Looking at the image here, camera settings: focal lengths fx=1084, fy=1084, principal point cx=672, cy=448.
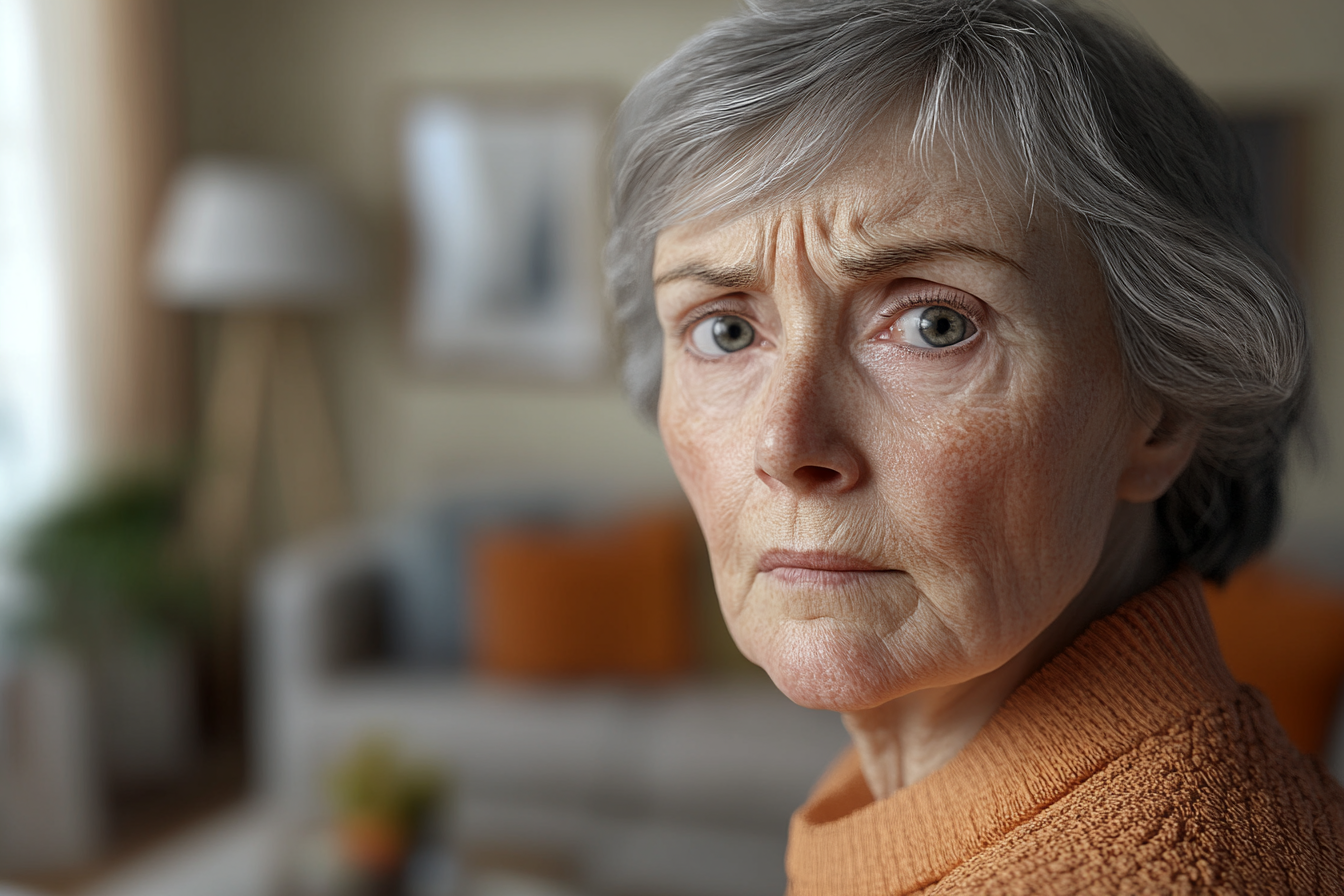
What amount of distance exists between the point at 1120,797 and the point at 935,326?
0.74 feet

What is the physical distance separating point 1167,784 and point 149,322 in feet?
12.4

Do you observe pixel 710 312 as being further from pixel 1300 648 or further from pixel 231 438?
pixel 231 438

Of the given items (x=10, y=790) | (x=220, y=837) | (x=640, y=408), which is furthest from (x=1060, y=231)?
(x=10, y=790)

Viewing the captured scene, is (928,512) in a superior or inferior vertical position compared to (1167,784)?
superior

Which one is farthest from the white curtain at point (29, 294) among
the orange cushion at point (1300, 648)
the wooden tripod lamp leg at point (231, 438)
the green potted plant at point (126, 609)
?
the orange cushion at point (1300, 648)

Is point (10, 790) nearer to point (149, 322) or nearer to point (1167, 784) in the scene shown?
point (149, 322)

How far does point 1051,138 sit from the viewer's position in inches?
19.7

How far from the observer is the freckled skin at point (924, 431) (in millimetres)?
498

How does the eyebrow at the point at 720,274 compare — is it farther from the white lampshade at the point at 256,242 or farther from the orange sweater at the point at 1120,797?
the white lampshade at the point at 256,242

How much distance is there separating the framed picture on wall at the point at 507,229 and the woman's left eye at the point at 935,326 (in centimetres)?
323

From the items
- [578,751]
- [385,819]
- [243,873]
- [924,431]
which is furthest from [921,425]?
[578,751]

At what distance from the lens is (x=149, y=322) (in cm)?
366

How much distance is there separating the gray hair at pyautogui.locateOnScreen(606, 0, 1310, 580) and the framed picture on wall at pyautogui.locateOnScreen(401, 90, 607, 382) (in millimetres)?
3177

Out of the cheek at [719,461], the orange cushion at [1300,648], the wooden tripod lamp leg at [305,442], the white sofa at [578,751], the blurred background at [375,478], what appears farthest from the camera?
the wooden tripod lamp leg at [305,442]
